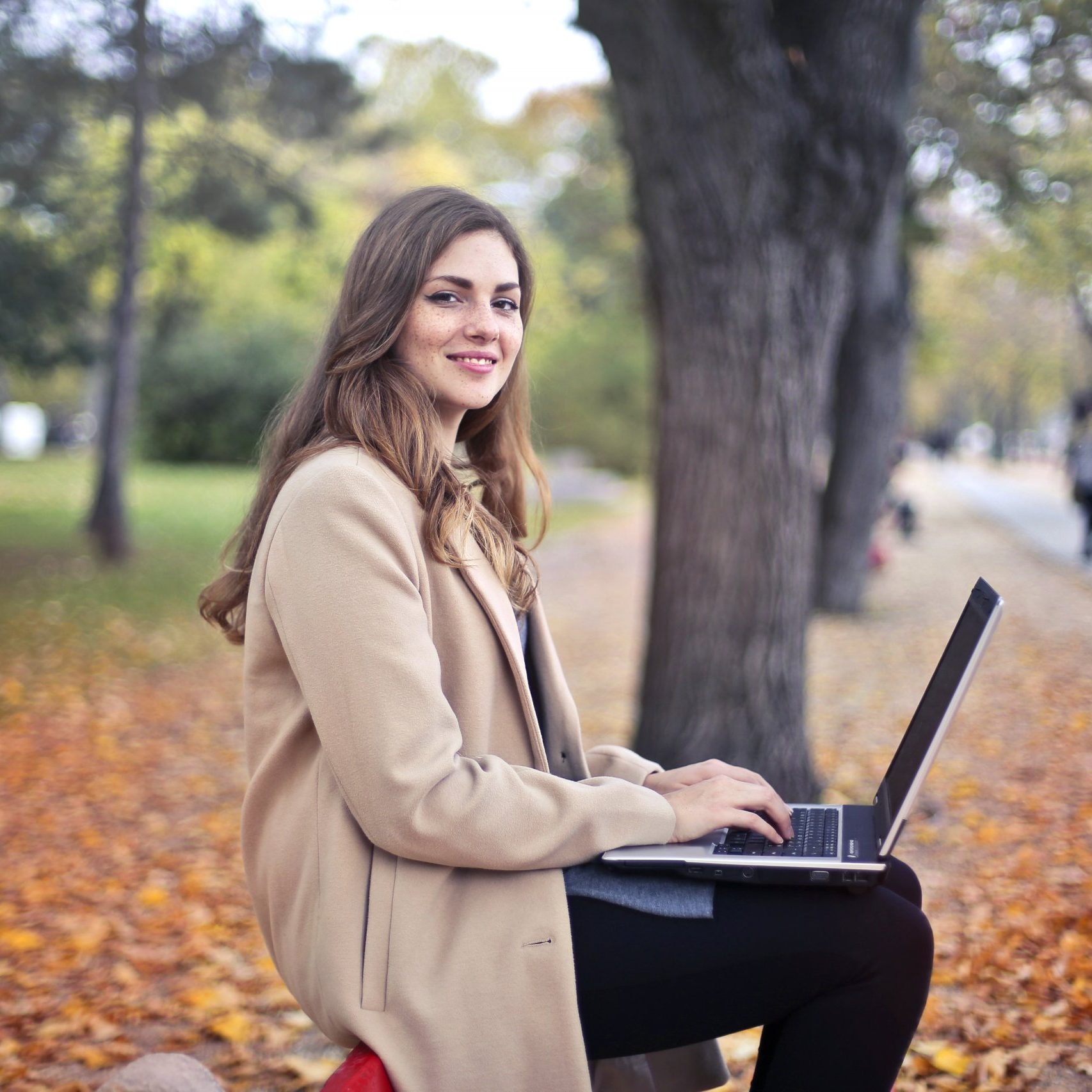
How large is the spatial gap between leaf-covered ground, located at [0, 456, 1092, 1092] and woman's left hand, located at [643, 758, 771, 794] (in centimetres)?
128

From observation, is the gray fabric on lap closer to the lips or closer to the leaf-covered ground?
the lips

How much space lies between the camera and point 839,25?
4.21 meters

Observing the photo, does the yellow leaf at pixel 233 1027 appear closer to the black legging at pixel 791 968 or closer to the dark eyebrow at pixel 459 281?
the black legging at pixel 791 968

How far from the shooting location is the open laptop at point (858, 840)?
186 centimetres

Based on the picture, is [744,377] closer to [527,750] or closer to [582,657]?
[527,750]

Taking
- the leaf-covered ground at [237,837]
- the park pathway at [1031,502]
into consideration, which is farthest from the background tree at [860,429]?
the park pathway at [1031,502]

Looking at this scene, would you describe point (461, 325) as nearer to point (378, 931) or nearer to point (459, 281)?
point (459, 281)

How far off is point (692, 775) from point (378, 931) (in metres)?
0.75

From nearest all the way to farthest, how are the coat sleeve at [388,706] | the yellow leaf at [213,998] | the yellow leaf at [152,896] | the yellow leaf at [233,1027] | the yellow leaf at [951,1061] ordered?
the coat sleeve at [388,706]
the yellow leaf at [951,1061]
the yellow leaf at [233,1027]
the yellow leaf at [213,998]
the yellow leaf at [152,896]

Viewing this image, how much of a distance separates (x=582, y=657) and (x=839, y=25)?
6.51 metres

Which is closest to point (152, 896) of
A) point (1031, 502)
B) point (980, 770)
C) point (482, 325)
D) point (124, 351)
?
point (482, 325)

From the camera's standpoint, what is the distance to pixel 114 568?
12.9m

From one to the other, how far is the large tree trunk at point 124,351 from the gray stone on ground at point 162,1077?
459 inches

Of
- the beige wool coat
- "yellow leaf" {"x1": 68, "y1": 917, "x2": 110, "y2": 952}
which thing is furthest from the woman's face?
"yellow leaf" {"x1": 68, "y1": 917, "x2": 110, "y2": 952}
